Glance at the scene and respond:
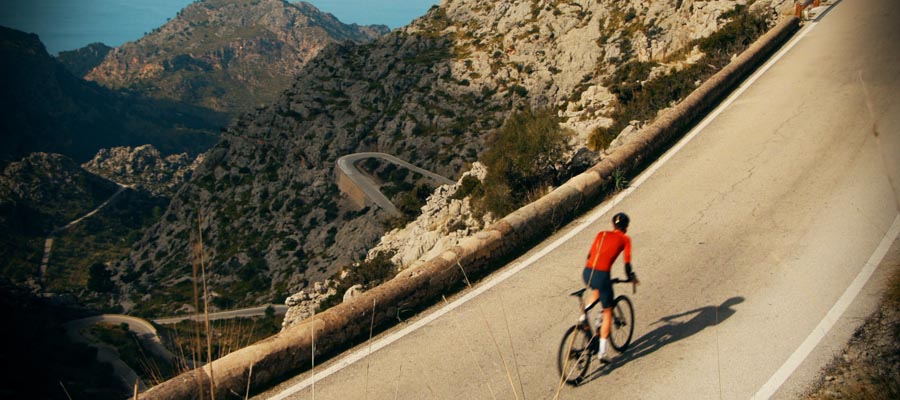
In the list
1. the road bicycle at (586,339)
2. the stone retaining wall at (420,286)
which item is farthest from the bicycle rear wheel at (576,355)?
the stone retaining wall at (420,286)

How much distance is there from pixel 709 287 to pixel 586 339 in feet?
8.18

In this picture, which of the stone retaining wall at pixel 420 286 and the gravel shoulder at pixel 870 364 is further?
the stone retaining wall at pixel 420 286

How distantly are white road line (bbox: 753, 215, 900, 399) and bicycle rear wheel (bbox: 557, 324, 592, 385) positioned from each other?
68.4 inches

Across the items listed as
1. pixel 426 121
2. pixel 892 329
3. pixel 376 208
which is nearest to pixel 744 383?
pixel 892 329

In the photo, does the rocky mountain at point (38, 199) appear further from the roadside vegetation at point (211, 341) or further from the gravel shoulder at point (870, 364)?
the gravel shoulder at point (870, 364)

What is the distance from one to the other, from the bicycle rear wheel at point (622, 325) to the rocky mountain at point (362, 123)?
48.0 m

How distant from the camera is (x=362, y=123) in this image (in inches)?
3713

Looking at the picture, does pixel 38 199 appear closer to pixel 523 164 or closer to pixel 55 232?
pixel 55 232

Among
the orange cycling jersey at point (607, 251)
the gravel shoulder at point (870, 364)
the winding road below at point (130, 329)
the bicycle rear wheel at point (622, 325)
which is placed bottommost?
the winding road below at point (130, 329)

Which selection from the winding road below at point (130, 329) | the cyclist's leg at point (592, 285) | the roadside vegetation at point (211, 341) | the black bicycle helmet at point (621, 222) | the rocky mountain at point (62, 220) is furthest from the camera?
the rocky mountain at point (62, 220)

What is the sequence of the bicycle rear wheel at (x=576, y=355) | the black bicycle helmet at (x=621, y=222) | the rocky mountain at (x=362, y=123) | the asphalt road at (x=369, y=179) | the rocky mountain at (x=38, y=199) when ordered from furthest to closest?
the rocky mountain at (x=38, y=199)
the rocky mountain at (x=362, y=123)
the asphalt road at (x=369, y=179)
the black bicycle helmet at (x=621, y=222)
the bicycle rear wheel at (x=576, y=355)

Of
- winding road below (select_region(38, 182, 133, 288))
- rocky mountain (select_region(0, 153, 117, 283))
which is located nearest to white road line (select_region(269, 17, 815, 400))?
winding road below (select_region(38, 182, 133, 288))

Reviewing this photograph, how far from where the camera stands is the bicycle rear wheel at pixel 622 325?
6.08 meters

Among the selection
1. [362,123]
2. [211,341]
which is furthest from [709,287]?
[362,123]
